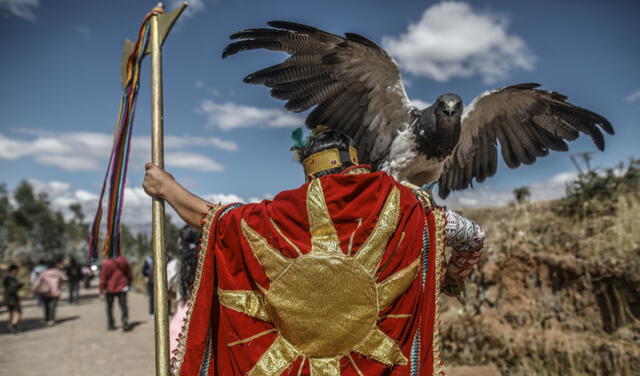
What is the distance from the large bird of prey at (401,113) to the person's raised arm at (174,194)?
1.02 m

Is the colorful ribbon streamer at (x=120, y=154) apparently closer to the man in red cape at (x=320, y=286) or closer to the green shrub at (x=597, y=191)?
the man in red cape at (x=320, y=286)

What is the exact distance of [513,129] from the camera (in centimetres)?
392

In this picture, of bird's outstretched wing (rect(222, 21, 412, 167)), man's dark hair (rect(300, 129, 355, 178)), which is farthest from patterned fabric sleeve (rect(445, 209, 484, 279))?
bird's outstretched wing (rect(222, 21, 412, 167))

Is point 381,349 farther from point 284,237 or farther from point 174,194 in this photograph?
point 174,194

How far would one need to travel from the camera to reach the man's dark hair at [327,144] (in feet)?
6.17

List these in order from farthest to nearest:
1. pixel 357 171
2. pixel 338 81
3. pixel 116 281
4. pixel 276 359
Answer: pixel 116 281 → pixel 338 81 → pixel 357 171 → pixel 276 359

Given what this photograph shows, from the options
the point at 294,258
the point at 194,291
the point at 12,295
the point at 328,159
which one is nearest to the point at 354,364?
the point at 294,258

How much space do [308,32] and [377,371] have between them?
2.25m

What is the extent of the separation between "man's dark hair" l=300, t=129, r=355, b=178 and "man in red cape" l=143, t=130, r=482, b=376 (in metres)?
0.07

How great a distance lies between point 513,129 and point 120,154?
315cm

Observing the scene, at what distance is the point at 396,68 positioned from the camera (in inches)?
138

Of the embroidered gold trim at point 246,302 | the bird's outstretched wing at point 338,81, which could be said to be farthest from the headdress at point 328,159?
the bird's outstretched wing at point 338,81

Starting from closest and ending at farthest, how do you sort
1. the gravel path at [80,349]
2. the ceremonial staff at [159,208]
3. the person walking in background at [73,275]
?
the ceremonial staff at [159,208]
the gravel path at [80,349]
the person walking in background at [73,275]

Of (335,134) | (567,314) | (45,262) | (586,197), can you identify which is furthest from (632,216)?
(45,262)
